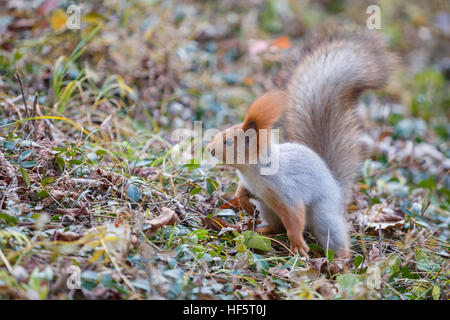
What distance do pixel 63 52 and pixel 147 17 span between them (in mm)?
1643

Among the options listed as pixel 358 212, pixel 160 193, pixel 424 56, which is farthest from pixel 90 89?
pixel 424 56

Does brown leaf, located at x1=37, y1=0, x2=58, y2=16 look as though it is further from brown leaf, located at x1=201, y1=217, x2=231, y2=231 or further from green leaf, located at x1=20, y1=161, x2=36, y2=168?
brown leaf, located at x1=201, y1=217, x2=231, y2=231

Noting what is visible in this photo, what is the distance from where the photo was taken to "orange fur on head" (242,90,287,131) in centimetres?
298

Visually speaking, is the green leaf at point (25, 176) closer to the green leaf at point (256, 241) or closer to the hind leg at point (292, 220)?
the green leaf at point (256, 241)

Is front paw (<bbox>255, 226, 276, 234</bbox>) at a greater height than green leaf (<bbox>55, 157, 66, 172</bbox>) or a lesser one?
lesser

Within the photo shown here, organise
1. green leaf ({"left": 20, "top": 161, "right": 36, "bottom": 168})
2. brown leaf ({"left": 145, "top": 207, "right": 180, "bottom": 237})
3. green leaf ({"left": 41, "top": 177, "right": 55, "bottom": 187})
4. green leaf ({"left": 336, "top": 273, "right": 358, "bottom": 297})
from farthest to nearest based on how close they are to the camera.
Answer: green leaf ({"left": 20, "top": 161, "right": 36, "bottom": 168})
green leaf ({"left": 41, "top": 177, "right": 55, "bottom": 187})
brown leaf ({"left": 145, "top": 207, "right": 180, "bottom": 237})
green leaf ({"left": 336, "top": 273, "right": 358, "bottom": 297})

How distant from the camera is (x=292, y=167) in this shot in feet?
11.0

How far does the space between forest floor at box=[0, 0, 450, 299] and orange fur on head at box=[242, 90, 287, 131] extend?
685 mm

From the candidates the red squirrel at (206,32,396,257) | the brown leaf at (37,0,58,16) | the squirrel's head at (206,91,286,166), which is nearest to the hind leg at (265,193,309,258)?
the red squirrel at (206,32,396,257)

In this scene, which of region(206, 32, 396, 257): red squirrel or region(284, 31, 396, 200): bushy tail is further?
region(284, 31, 396, 200): bushy tail

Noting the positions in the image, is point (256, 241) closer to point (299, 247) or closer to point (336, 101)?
point (299, 247)
